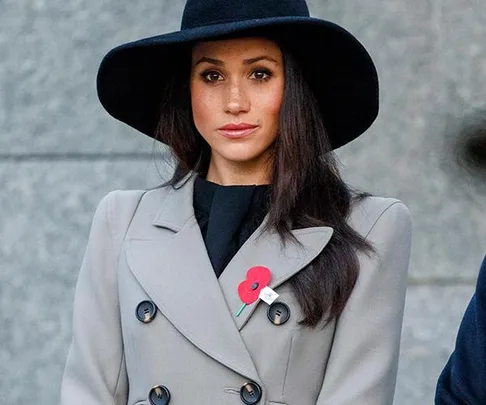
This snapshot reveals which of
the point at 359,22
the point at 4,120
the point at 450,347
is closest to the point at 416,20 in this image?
the point at 359,22

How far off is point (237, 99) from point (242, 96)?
0.06 ft

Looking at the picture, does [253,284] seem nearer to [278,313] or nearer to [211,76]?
[278,313]

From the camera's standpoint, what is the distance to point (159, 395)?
12.5ft

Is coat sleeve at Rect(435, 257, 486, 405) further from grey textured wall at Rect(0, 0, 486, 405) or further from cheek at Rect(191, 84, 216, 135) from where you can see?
grey textured wall at Rect(0, 0, 486, 405)

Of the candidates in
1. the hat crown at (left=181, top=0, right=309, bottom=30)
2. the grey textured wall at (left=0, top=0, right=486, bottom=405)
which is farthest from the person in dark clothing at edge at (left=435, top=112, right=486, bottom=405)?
the grey textured wall at (left=0, top=0, right=486, bottom=405)

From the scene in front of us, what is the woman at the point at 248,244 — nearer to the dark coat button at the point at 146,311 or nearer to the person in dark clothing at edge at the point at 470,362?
the dark coat button at the point at 146,311

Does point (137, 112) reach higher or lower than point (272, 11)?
lower

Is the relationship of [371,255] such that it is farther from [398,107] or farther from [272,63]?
[398,107]

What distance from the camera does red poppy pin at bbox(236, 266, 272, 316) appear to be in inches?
151

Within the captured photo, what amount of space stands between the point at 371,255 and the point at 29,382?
8.26 feet

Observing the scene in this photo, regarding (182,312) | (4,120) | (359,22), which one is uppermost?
(359,22)

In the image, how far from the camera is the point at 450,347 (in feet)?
18.7

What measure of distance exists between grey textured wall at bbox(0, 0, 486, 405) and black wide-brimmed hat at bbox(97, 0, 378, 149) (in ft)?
5.42

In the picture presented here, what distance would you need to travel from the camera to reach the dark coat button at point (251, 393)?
3744 millimetres
